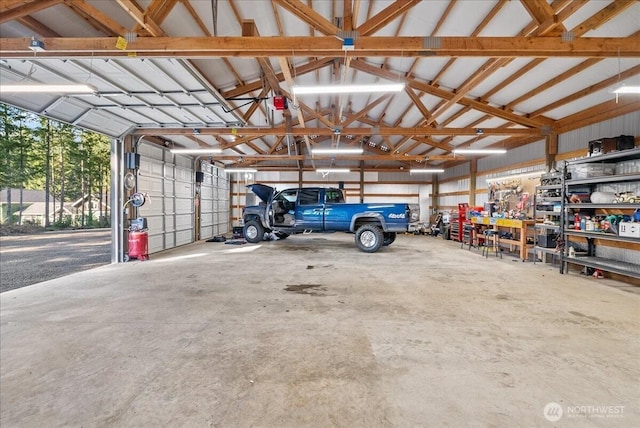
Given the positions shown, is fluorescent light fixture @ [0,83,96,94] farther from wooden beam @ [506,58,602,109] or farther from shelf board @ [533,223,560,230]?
shelf board @ [533,223,560,230]

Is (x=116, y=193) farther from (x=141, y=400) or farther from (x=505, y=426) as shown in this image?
(x=505, y=426)

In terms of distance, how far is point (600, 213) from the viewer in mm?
5805

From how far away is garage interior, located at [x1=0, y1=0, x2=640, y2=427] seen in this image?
196 centimetres

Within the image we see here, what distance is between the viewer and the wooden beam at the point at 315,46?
363cm

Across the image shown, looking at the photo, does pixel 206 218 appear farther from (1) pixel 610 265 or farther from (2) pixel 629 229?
(2) pixel 629 229

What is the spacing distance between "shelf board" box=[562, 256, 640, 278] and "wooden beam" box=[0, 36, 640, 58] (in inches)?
132

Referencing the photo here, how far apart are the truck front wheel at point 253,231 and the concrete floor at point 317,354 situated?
17.8 ft

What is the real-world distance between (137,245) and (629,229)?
10208 mm

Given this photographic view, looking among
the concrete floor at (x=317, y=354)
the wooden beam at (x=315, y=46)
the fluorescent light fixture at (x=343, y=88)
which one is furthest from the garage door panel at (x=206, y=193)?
the fluorescent light fixture at (x=343, y=88)

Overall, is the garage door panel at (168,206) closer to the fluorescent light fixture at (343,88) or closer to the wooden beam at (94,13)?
the wooden beam at (94,13)

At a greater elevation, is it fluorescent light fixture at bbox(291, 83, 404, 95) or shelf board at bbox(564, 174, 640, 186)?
fluorescent light fixture at bbox(291, 83, 404, 95)

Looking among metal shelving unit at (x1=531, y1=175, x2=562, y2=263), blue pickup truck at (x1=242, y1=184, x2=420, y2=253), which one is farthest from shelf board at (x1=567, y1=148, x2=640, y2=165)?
blue pickup truck at (x1=242, y1=184, x2=420, y2=253)

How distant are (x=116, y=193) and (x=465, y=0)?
8.47m

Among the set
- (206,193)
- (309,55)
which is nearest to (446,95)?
(309,55)
